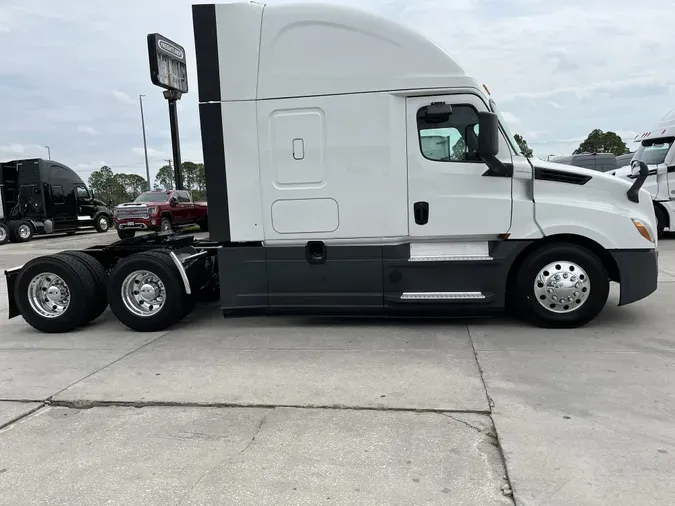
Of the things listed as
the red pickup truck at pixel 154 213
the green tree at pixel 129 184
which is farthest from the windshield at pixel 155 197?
the green tree at pixel 129 184

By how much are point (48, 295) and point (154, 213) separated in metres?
12.9

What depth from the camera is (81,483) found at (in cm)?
307

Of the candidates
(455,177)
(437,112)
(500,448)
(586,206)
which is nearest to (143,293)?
(455,177)

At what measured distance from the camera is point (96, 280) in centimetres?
652

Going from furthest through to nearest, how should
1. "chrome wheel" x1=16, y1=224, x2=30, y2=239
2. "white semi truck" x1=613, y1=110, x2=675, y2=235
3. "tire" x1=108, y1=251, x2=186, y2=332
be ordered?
1. "chrome wheel" x1=16, y1=224, x2=30, y2=239
2. "white semi truck" x1=613, y1=110, x2=675, y2=235
3. "tire" x1=108, y1=251, x2=186, y2=332

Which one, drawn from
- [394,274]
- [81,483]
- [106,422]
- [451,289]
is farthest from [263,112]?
[81,483]

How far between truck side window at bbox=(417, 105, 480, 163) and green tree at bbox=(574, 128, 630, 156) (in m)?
46.7

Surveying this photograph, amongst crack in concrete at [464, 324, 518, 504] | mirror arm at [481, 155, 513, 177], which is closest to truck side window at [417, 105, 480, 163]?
mirror arm at [481, 155, 513, 177]

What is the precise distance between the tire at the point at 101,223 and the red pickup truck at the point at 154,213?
7.26m

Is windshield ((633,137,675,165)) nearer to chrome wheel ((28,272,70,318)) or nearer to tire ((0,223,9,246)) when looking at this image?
chrome wheel ((28,272,70,318))

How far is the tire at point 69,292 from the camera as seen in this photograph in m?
6.35

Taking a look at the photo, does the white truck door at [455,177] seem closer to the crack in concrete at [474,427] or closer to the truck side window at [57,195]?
the crack in concrete at [474,427]

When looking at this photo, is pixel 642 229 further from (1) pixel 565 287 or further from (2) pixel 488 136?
(2) pixel 488 136

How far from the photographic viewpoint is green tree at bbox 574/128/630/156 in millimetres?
47531
